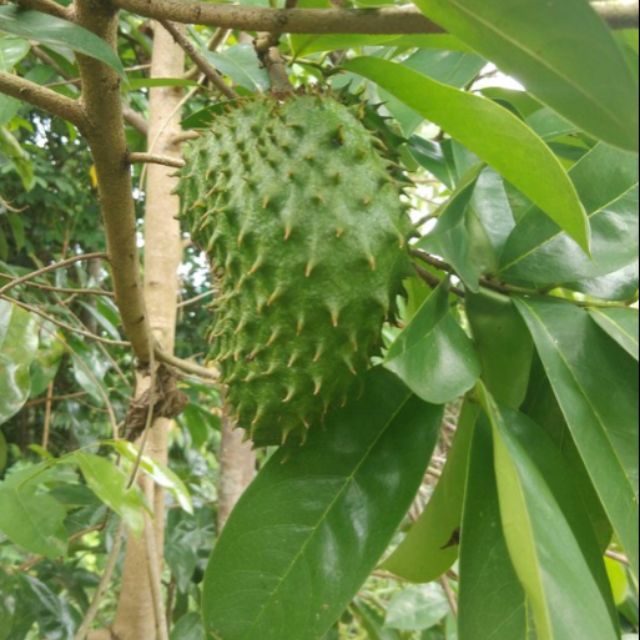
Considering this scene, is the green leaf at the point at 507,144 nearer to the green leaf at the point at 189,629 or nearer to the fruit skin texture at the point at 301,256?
the fruit skin texture at the point at 301,256

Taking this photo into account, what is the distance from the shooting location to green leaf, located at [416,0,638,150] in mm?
275

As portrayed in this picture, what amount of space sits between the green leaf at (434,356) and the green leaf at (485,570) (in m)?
0.11

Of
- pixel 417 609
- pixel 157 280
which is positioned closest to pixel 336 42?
pixel 157 280

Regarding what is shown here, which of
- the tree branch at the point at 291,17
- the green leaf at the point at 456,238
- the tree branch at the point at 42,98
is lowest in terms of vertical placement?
the green leaf at the point at 456,238

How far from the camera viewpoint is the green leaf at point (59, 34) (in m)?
0.66

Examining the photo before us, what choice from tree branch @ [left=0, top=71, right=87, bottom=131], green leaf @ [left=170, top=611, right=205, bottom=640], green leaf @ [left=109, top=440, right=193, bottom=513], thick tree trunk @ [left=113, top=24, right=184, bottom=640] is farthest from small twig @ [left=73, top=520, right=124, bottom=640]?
tree branch @ [left=0, top=71, right=87, bottom=131]

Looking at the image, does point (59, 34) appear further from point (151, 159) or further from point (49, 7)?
point (151, 159)

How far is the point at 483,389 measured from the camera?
69 centimetres

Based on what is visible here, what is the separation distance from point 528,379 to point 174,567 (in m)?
1.18

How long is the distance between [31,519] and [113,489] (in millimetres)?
143

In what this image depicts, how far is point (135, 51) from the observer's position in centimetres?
218

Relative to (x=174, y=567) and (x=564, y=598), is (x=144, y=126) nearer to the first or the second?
(x=174, y=567)

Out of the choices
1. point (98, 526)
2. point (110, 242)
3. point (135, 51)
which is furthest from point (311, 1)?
point (135, 51)

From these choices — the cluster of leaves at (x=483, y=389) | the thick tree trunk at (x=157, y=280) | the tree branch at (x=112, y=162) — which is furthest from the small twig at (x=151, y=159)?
the thick tree trunk at (x=157, y=280)
